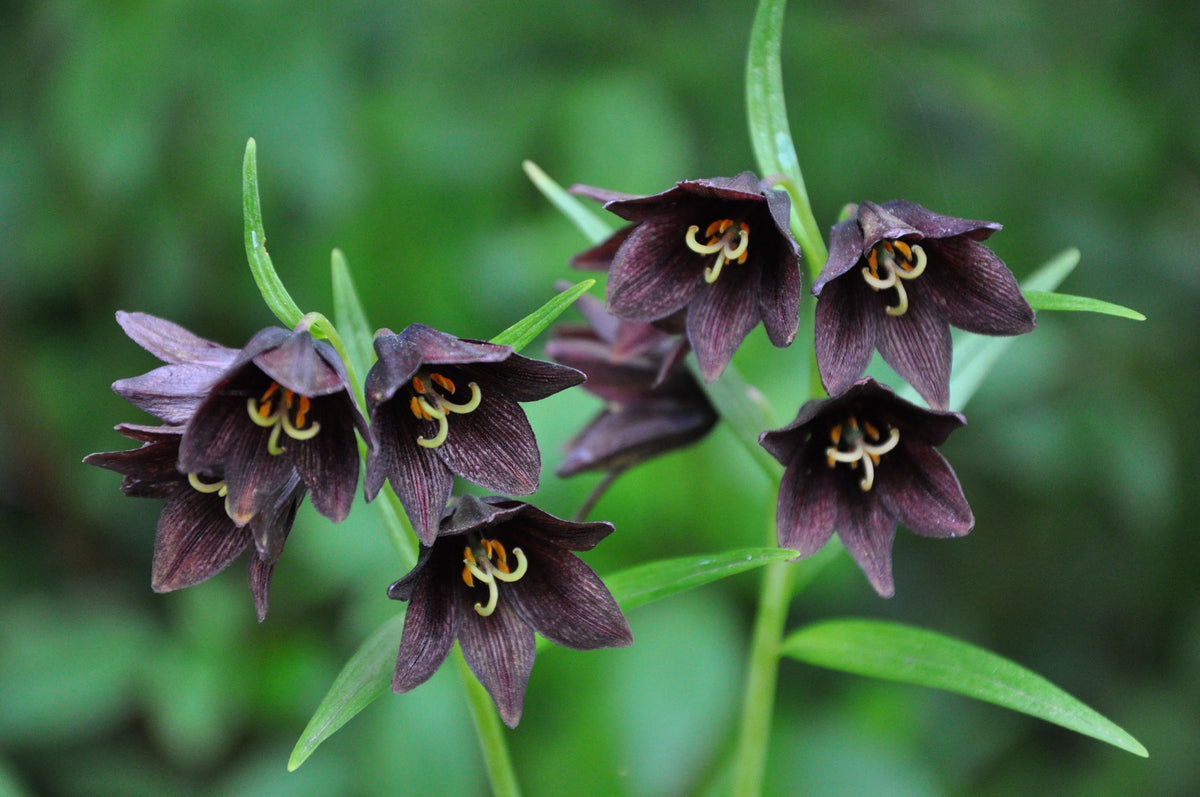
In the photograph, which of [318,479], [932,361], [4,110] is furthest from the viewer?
[4,110]

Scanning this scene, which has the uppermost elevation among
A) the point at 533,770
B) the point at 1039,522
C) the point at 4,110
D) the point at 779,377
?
the point at 4,110

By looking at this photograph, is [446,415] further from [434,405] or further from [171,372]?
[171,372]

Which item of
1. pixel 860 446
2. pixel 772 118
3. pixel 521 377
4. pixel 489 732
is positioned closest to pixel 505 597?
pixel 489 732

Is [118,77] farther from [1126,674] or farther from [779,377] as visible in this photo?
[1126,674]

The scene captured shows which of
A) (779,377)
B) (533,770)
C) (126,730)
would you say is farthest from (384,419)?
(126,730)

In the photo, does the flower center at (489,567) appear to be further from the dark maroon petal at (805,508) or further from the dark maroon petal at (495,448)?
the dark maroon petal at (805,508)

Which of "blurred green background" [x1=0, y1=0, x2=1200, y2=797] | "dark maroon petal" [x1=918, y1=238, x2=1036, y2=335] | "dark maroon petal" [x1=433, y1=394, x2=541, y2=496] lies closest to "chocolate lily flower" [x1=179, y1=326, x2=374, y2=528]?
"dark maroon petal" [x1=433, y1=394, x2=541, y2=496]

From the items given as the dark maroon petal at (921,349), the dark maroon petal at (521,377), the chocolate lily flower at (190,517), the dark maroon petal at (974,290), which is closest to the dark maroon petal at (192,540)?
the chocolate lily flower at (190,517)
